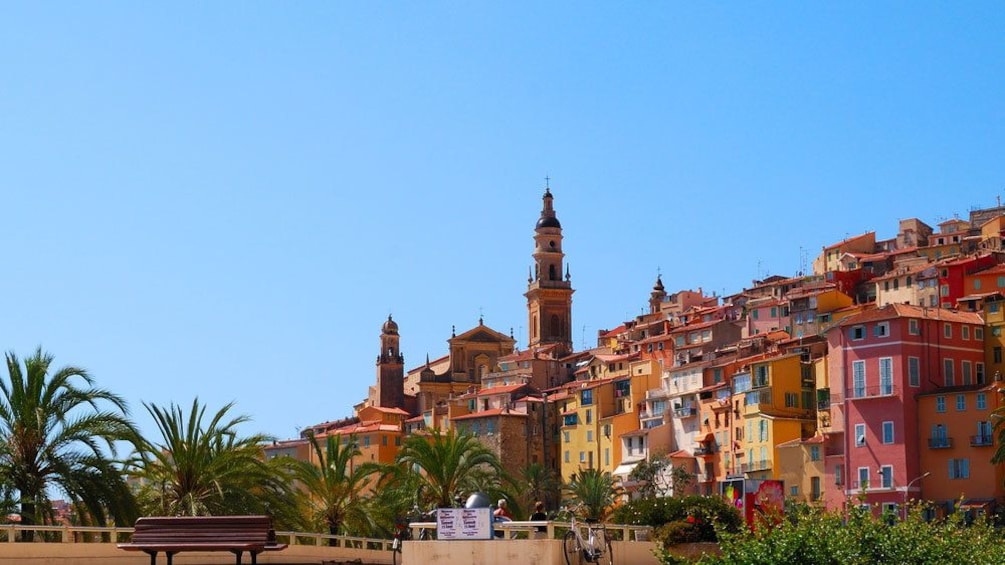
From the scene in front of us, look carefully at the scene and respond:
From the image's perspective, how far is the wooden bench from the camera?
88.0ft

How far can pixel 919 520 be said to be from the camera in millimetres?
31969

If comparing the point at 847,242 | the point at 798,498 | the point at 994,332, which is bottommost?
the point at 798,498

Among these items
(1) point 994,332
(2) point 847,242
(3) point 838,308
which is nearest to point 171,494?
(1) point 994,332

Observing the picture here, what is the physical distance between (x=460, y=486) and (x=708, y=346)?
2010 inches

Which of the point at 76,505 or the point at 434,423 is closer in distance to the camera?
the point at 76,505

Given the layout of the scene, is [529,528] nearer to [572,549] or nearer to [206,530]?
[572,549]

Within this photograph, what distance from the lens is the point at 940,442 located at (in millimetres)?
84875

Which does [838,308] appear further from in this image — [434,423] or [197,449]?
[197,449]

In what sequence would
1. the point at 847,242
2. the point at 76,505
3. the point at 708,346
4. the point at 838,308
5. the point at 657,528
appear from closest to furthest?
the point at 76,505 < the point at 657,528 < the point at 838,308 < the point at 708,346 < the point at 847,242

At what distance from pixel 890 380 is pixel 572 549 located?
58.6 metres

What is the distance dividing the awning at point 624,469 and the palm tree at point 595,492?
318 cm

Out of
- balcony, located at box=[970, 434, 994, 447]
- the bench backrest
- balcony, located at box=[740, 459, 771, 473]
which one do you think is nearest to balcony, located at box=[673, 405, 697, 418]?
balcony, located at box=[740, 459, 771, 473]

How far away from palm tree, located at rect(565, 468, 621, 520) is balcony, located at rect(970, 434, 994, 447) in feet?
64.5

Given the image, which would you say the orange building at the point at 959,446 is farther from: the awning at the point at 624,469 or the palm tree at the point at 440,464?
the palm tree at the point at 440,464
